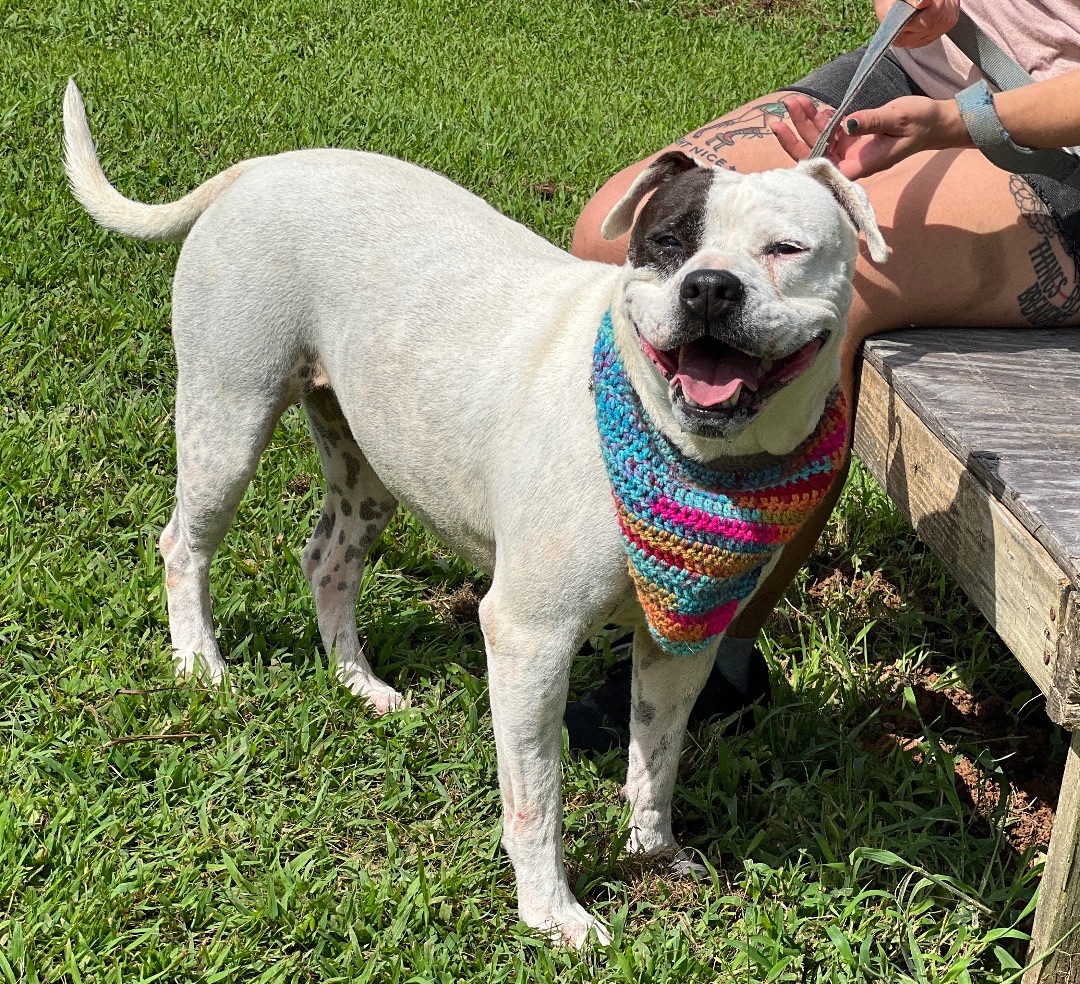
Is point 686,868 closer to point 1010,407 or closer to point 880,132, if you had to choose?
point 1010,407

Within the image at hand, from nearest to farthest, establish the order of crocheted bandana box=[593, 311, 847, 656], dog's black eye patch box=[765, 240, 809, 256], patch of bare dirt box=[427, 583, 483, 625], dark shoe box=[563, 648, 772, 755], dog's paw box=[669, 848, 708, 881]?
dog's black eye patch box=[765, 240, 809, 256], crocheted bandana box=[593, 311, 847, 656], dog's paw box=[669, 848, 708, 881], dark shoe box=[563, 648, 772, 755], patch of bare dirt box=[427, 583, 483, 625]

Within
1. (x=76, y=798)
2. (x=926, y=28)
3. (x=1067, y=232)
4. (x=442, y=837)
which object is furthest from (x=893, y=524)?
(x=76, y=798)

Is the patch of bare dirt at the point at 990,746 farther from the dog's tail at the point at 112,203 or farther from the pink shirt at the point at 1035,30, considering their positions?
the dog's tail at the point at 112,203

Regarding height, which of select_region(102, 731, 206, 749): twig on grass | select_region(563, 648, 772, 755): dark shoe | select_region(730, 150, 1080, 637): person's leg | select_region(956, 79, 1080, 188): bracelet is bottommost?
select_region(563, 648, 772, 755): dark shoe

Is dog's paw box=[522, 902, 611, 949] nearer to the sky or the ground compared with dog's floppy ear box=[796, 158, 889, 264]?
nearer to the ground

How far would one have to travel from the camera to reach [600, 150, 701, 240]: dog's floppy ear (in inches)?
96.3

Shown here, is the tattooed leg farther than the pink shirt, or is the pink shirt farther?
the tattooed leg

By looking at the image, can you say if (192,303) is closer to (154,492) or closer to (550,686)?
(154,492)

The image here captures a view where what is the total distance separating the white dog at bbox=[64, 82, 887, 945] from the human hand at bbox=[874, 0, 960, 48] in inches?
35.5

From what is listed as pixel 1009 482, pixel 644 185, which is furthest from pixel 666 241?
pixel 1009 482

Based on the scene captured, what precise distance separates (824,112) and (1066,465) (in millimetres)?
1263

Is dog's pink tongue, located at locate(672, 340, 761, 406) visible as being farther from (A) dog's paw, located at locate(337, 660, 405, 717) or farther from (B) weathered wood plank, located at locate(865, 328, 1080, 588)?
(A) dog's paw, located at locate(337, 660, 405, 717)

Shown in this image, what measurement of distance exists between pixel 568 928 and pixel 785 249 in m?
1.49

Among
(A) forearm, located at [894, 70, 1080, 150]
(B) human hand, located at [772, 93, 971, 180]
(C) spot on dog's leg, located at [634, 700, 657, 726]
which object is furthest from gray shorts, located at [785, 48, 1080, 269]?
(C) spot on dog's leg, located at [634, 700, 657, 726]
